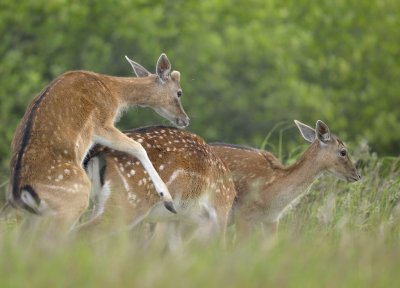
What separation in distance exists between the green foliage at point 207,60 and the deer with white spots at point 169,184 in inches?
596

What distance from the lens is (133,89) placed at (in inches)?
386

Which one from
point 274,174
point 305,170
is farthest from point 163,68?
point 305,170

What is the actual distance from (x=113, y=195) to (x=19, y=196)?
1.00m

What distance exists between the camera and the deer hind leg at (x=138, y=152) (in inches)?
340

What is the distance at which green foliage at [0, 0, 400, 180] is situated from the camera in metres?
27.2

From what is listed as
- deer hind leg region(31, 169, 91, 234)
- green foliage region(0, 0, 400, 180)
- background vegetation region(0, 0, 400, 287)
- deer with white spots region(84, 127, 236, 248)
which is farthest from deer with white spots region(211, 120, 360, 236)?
green foliage region(0, 0, 400, 180)

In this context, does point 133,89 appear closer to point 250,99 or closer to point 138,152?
point 138,152

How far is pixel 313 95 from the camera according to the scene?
3072 cm

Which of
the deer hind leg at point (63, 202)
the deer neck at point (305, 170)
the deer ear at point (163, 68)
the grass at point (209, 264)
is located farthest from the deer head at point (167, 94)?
the grass at point (209, 264)

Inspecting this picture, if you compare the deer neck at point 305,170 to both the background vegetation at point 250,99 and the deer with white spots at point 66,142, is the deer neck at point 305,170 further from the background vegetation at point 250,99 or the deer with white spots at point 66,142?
the deer with white spots at point 66,142

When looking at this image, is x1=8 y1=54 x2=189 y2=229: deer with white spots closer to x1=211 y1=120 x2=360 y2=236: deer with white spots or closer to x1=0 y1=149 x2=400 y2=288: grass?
x1=0 y1=149 x2=400 y2=288: grass

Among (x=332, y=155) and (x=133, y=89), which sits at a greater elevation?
(x=133, y=89)

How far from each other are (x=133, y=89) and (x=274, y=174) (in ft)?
5.09

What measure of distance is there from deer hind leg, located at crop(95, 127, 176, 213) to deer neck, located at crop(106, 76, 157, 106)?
31.6 inches
